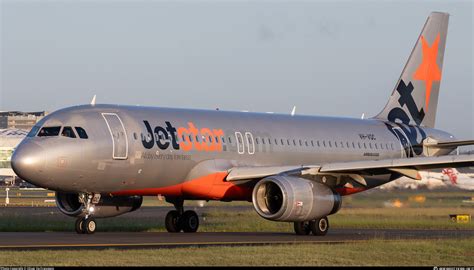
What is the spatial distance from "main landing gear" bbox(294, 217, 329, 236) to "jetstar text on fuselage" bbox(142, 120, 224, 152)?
4.13 m

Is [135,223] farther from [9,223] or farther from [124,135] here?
[124,135]

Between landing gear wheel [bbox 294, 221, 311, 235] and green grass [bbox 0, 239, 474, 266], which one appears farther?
landing gear wheel [bbox 294, 221, 311, 235]

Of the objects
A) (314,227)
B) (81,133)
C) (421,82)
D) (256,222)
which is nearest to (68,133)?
(81,133)

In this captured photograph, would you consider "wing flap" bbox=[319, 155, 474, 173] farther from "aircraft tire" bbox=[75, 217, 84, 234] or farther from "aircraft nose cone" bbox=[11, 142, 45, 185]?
"aircraft nose cone" bbox=[11, 142, 45, 185]

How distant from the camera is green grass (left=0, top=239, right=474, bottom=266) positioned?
23953 mm

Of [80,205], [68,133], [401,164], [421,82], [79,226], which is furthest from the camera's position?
[421,82]

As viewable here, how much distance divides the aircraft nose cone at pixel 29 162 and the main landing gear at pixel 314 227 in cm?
963

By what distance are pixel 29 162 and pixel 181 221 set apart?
8547mm

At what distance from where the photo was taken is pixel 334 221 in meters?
45.4

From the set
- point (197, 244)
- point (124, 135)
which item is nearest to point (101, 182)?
point (124, 135)

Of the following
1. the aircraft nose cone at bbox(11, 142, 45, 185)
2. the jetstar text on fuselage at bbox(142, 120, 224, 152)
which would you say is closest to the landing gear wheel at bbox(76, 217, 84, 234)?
the aircraft nose cone at bbox(11, 142, 45, 185)

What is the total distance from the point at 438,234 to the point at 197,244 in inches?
423

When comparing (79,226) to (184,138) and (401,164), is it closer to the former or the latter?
(184,138)

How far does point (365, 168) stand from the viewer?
3619 cm
